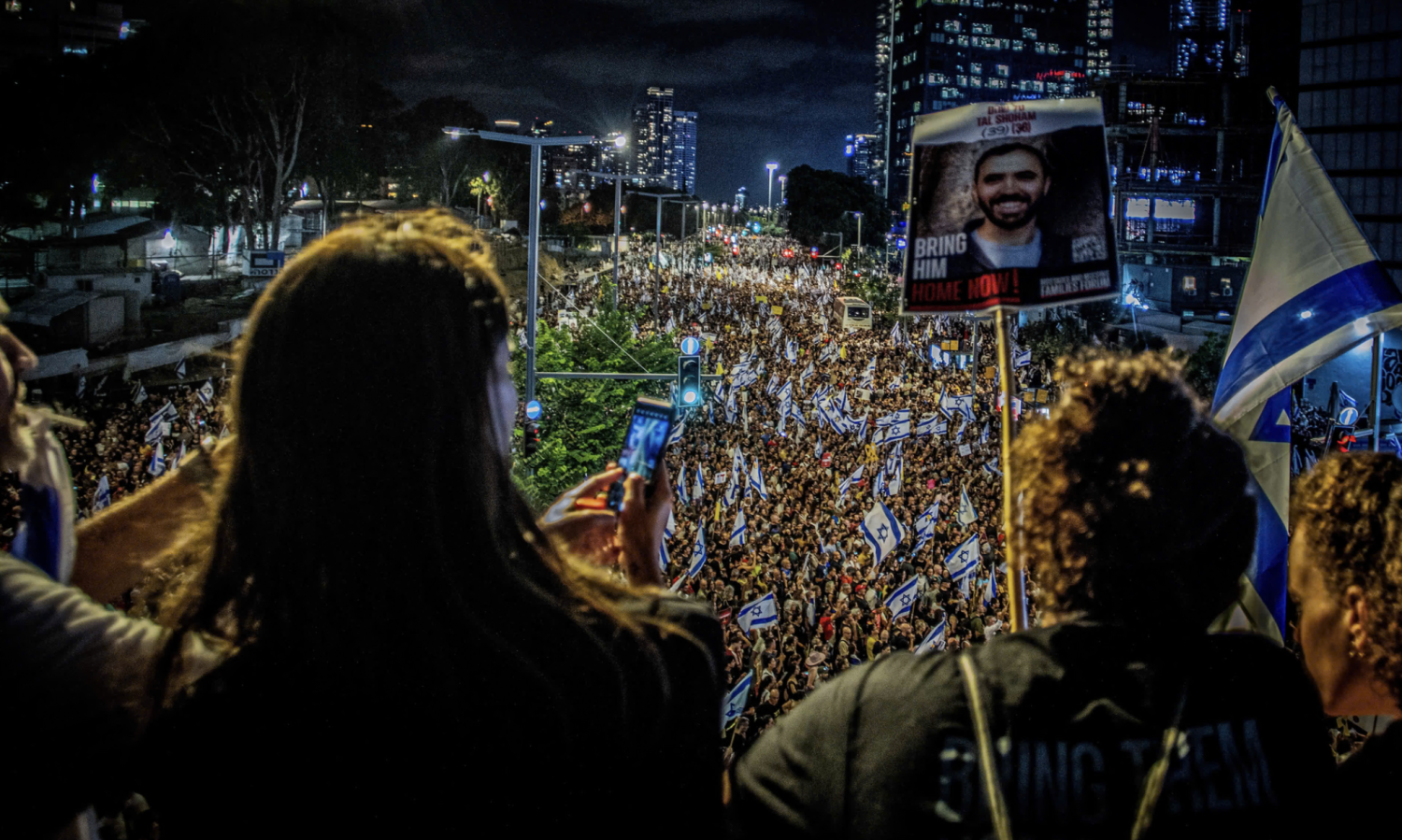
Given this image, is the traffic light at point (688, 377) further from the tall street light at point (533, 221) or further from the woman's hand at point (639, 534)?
the woman's hand at point (639, 534)

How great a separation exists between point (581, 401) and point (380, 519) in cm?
1962

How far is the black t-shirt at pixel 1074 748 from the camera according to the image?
1.49 metres

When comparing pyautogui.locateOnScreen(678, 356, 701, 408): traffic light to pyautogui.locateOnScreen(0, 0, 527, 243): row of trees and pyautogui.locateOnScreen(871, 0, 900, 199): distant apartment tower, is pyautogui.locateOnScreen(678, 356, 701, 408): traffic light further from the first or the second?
pyautogui.locateOnScreen(871, 0, 900, 199): distant apartment tower

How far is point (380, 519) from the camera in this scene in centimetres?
130

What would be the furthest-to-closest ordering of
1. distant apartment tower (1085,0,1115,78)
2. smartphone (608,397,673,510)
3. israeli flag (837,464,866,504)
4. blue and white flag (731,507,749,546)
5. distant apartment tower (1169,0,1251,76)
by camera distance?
distant apartment tower (1085,0,1115,78)
distant apartment tower (1169,0,1251,76)
israeli flag (837,464,866,504)
blue and white flag (731,507,749,546)
smartphone (608,397,673,510)

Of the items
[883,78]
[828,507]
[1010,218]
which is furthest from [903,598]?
[883,78]

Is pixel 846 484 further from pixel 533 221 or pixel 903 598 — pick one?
pixel 533 221

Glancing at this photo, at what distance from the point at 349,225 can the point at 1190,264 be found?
6218cm

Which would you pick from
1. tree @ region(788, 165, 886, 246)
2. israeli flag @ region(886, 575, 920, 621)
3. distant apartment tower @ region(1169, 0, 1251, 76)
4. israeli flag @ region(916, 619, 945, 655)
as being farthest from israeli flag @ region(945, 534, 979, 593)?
distant apartment tower @ region(1169, 0, 1251, 76)

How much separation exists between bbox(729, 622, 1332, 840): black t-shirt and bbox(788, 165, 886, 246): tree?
302 ft

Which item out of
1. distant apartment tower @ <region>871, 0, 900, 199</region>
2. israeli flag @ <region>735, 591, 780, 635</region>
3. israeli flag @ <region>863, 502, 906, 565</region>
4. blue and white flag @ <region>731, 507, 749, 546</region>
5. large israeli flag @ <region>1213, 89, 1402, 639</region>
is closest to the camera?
large israeli flag @ <region>1213, 89, 1402, 639</region>

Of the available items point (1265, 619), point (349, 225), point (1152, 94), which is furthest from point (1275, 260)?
point (1152, 94)

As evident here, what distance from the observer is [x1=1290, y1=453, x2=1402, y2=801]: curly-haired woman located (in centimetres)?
199

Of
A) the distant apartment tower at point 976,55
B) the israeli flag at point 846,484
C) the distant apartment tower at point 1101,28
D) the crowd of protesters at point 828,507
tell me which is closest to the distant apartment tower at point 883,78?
the distant apartment tower at point 976,55
